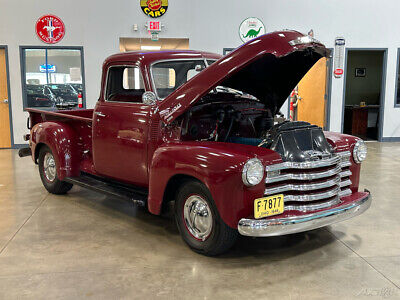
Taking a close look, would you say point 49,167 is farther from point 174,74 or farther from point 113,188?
point 174,74

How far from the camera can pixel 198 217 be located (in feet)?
11.0

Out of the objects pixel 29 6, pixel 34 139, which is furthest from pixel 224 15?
pixel 34 139

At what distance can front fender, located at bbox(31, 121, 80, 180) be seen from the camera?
494cm

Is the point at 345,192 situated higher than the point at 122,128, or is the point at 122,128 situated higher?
the point at 122,128

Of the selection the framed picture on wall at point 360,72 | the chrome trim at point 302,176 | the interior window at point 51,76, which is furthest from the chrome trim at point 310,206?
the framed picture on wall at point 360,72

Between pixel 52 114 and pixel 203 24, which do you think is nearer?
pixel 52 114

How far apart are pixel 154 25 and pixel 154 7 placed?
42 cm

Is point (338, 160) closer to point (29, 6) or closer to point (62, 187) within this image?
point (62, 187)

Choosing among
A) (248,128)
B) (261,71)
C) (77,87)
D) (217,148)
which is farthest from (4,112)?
(217,148)

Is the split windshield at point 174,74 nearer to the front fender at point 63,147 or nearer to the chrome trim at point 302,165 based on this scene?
the chrome trim at point 302,165

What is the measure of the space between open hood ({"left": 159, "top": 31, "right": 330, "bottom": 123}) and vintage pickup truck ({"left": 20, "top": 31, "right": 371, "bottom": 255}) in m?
0.01

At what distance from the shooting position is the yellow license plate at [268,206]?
2.94 metres

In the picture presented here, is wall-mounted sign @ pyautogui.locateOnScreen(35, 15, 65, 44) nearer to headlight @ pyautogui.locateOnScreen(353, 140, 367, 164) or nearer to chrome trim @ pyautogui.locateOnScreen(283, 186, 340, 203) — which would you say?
headlight @ pyautogui.locateOnScreen(353, 140, 367, 164)

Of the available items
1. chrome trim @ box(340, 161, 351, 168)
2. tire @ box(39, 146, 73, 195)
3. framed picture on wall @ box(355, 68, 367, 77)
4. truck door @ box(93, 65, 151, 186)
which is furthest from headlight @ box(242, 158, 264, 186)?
framed picture on wall @ box(355, 68, 367, 77)
